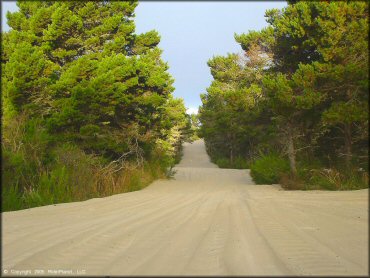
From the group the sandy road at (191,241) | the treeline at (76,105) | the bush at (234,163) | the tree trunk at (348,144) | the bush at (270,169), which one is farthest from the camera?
the bush at (234,163)

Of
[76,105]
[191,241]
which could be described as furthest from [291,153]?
[191,241]

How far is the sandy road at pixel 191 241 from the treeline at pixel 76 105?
7.07 ft

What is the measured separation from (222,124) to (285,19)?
21592 millimetres

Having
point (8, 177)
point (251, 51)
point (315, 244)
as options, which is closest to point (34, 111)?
point (8, 177)

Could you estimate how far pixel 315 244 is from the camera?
15.0ft

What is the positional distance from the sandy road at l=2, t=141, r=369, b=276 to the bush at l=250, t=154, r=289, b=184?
23.9ft

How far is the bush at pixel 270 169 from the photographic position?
15.2m

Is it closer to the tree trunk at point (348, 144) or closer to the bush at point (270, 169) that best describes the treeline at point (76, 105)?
the bush at point (270, 169)

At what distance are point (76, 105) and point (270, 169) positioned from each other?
8.29 metres

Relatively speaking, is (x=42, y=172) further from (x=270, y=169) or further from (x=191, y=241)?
(x=270, y=169)

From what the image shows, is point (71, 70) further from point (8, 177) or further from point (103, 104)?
point (8, 177)

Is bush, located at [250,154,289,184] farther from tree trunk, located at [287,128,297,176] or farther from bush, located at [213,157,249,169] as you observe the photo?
bush, located at [213,157,249,169]

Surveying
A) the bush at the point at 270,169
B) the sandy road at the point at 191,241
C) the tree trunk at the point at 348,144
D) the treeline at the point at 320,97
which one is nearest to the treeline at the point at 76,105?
the sandy road at the point at 191,241

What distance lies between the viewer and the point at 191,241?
4.84m
